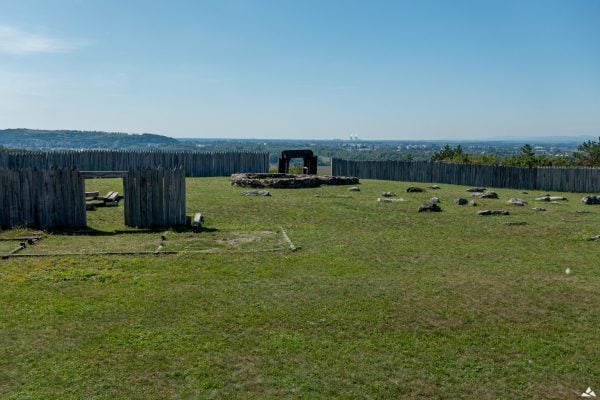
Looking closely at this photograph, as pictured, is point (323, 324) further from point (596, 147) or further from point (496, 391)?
point (596, 147)

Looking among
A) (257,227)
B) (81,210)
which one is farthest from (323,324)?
(81,210)

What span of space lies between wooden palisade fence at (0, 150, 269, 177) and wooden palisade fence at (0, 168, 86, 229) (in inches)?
766

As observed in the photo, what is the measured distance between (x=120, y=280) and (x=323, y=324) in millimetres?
3659

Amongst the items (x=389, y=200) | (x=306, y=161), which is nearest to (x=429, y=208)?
(x=389, y=200)

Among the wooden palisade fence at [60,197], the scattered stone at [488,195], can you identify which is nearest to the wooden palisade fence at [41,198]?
the wooden palisade fence at [60,197]

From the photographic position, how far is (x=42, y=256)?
10633 millimetres

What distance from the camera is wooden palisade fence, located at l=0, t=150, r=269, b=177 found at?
32.8 metres

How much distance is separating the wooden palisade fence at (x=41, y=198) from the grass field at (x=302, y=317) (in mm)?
744

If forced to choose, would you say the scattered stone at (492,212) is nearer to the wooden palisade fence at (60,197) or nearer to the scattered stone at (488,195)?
the scattered stone at (488,195)

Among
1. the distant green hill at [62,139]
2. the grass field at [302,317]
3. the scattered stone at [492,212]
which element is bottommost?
the grass field at [302,317]

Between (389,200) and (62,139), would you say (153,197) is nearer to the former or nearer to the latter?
(389,200)

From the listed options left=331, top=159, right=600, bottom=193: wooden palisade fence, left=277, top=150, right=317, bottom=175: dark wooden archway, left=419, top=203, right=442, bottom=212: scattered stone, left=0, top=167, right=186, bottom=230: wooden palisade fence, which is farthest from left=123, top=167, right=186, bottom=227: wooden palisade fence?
left=331, top=159, right=600, bottom=193: wooden palisade fence

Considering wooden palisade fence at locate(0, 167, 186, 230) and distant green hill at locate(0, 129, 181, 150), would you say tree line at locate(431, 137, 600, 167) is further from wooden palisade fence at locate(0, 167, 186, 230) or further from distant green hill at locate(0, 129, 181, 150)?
distant green hill at locate(0, 129, 181, 150)

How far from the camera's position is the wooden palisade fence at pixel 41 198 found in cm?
1376
